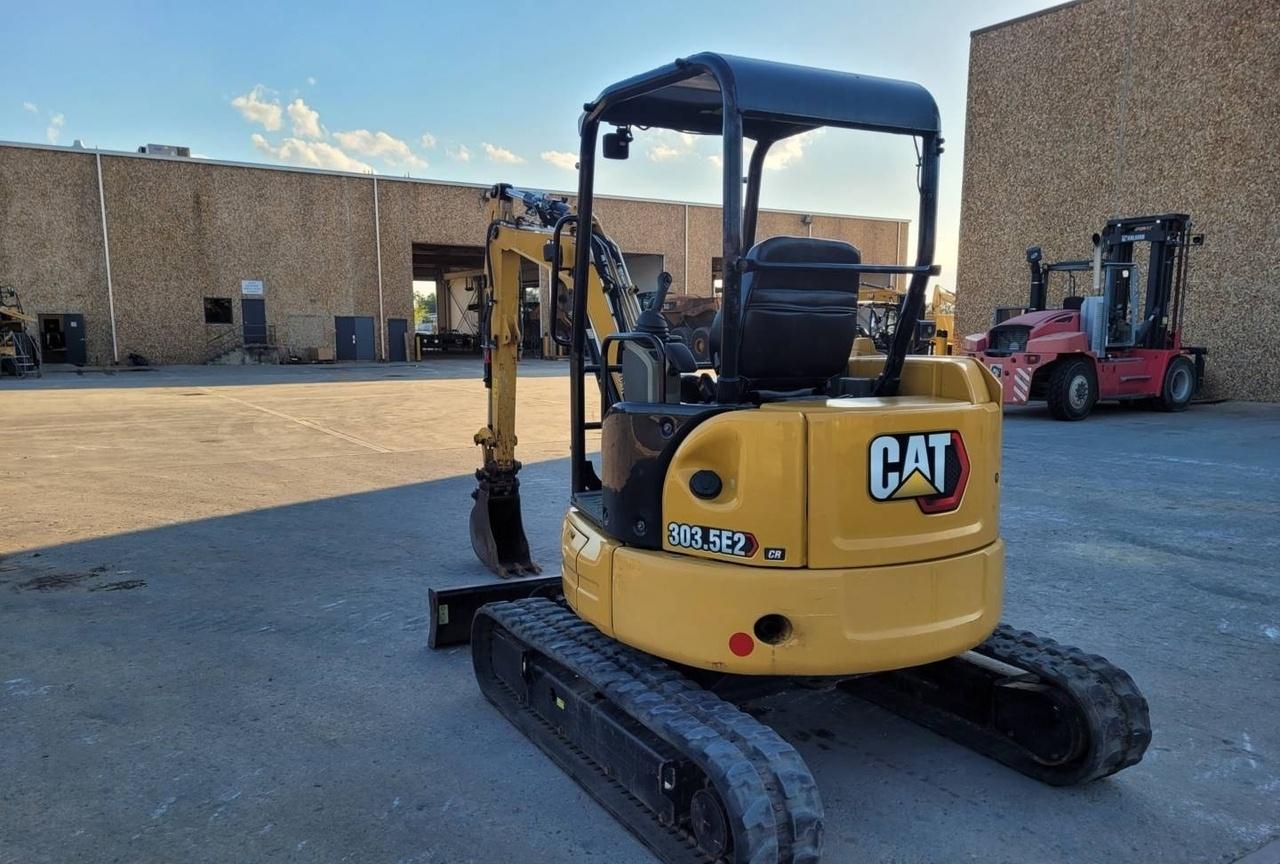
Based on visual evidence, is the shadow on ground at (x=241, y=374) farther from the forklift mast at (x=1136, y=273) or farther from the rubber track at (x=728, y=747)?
the rubber track at (x=728, y=747)

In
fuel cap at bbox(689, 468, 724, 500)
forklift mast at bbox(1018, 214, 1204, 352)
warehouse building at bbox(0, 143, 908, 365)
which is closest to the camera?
fuel cap at bbox(689, 468, 724, 500)

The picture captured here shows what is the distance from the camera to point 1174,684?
14.2 feet

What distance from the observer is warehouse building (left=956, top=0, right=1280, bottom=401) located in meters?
18.8

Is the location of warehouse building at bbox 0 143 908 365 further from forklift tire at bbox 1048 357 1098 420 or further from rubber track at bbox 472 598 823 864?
rubber track at bbox 472 598 823 864

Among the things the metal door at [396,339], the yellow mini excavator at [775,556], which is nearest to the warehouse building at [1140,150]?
the yellow mini excavator at [775,556]

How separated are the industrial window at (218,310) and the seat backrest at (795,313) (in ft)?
114

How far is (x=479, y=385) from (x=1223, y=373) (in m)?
18.2

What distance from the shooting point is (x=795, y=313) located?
10.6ft

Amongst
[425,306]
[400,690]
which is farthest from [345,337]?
[425,306]

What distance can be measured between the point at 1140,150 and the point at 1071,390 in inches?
365

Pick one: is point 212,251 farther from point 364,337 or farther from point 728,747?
point 728,747

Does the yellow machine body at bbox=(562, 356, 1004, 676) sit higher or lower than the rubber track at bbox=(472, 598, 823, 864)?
higher

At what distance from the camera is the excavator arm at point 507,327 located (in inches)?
209

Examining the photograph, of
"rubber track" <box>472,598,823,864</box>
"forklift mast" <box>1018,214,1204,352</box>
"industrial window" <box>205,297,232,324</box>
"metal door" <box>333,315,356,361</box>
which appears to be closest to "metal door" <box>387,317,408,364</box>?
"metal door" <box>333,315,356,361</box>
